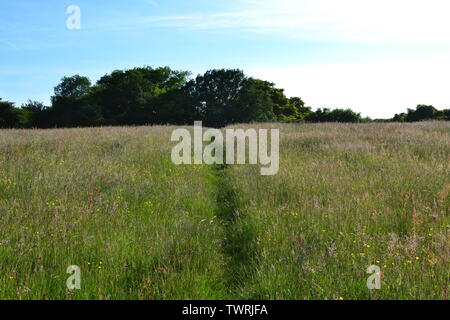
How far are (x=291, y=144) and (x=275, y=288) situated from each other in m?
10.7

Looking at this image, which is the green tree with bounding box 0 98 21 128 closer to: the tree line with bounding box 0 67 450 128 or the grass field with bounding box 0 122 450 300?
the tree line with bounding box 0 67 450 128

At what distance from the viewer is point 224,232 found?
512 centimetres

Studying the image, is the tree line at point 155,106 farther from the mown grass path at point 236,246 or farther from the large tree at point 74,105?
the mown grass path at point 236,246

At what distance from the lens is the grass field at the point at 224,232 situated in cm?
331

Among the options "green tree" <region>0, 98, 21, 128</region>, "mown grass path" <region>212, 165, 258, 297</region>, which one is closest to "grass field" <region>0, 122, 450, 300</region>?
"mown grass path" <region>212, 165, 258, 297</region>

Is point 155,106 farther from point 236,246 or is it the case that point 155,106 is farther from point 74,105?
point 236,246

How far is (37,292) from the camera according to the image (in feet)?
10.3

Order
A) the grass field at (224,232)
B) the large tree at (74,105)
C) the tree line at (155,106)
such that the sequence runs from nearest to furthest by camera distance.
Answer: the grass field at (224,232)
the large tree at (74,105)
the tree line at (155,106)

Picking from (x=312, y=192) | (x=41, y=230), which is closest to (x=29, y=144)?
(x=41, y=230)

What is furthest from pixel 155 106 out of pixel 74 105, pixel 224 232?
pixel 224 232

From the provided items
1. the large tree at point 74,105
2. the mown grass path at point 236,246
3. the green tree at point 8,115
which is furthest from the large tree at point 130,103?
the mown grass path at point 236,246

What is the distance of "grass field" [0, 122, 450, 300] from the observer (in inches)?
130

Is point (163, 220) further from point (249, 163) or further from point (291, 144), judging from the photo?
point (291, 144)
